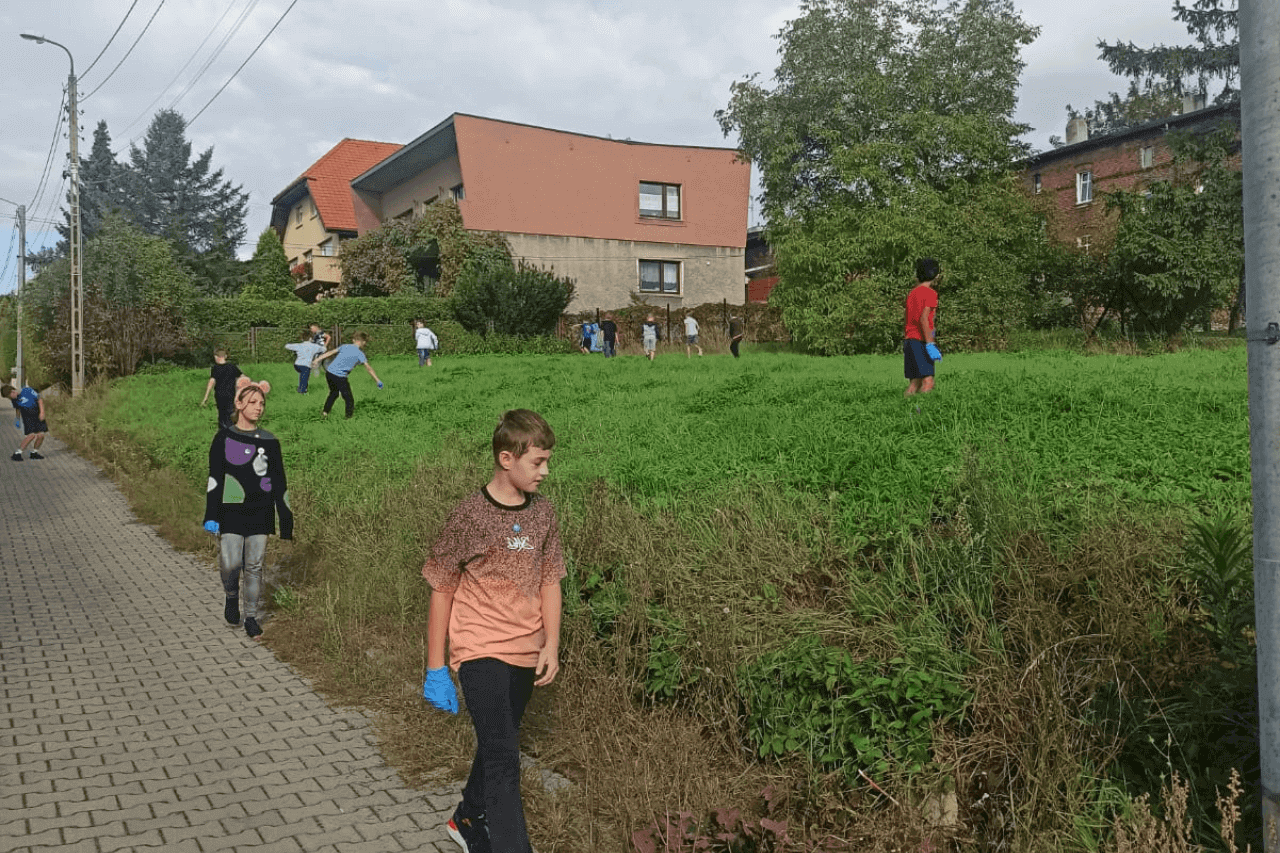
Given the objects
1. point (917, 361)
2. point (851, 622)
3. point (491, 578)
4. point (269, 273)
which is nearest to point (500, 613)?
point (491, 578)

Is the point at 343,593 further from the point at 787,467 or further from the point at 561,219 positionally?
the point at 561,219

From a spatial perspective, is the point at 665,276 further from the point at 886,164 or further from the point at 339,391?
the point at 339,391

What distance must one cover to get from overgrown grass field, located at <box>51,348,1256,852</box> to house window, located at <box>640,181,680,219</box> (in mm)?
36434

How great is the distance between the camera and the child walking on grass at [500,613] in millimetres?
3771

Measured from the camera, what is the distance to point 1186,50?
44531mm

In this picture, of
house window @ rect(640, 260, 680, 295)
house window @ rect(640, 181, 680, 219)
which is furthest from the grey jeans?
house window @ rect(640, 181, 680, 219)

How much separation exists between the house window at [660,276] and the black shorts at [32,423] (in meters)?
27.7

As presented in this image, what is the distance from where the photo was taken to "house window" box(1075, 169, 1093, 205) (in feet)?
163

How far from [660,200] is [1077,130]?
2305 centimetres

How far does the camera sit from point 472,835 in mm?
4016

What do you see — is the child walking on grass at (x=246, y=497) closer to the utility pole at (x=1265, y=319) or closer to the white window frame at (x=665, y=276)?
the utility pole at (x=1265, y=319)

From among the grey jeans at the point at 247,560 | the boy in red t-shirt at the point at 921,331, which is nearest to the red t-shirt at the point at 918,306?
the boy in red t-shirt at the point at 921,331

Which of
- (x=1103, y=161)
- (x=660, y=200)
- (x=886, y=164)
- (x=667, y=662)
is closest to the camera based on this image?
(x=667, y=662)

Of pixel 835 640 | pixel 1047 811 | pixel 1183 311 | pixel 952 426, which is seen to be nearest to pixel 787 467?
pixel 952 426
